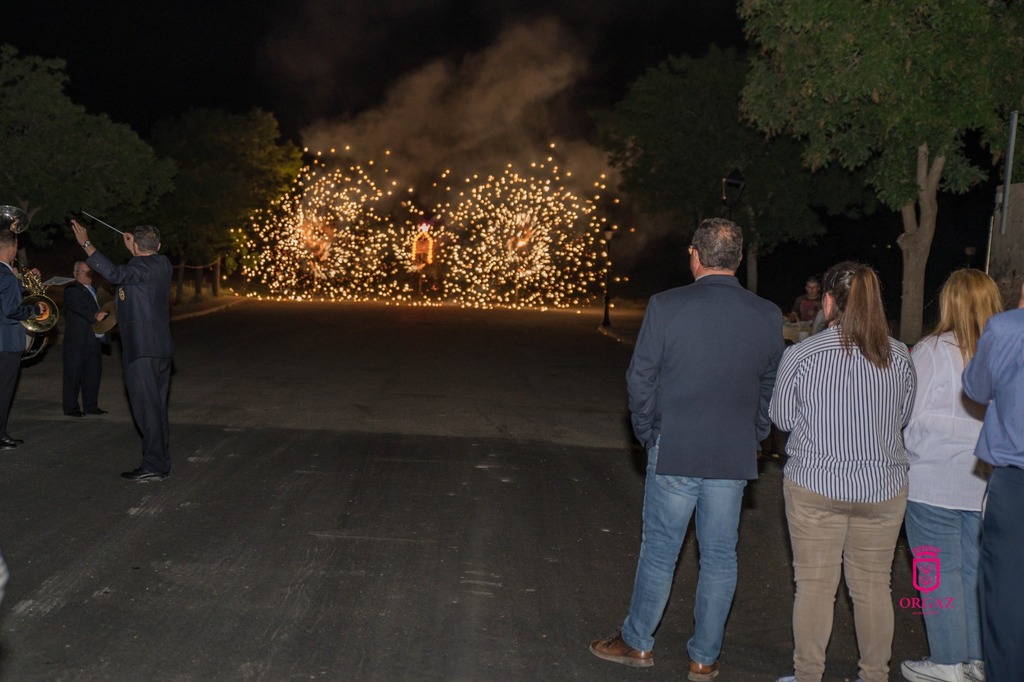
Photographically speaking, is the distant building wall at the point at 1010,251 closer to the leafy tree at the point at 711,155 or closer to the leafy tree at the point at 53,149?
the leafy tree at the point at 711,155

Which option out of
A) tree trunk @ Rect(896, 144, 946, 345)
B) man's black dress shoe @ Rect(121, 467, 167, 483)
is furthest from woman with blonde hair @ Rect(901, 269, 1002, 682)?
tree trunk @ Rect(896, 144, 946, 345)

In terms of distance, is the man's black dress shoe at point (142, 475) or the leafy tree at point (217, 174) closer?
the man's black dress shoe at point (142, 475)

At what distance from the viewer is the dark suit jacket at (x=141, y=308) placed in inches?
320

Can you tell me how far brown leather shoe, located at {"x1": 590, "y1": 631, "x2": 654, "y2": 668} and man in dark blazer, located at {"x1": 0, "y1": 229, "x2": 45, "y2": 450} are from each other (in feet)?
20.2

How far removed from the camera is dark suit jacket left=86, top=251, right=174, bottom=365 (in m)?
8.14

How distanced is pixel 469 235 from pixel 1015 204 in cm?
3641

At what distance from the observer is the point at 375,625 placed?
5219 mm

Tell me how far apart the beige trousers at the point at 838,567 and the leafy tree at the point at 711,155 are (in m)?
28.3

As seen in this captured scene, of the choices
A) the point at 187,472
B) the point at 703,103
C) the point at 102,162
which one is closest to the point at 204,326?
the point at 102,162

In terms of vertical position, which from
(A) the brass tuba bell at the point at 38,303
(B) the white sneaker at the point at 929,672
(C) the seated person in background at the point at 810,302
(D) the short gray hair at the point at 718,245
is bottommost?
(B) the white sneaker at the point at 929,672

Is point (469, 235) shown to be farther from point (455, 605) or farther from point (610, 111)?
point (455, 605)

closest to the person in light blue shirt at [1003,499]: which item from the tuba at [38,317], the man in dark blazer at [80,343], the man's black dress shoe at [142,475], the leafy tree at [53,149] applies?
the man's black dress shoe at [142,475]

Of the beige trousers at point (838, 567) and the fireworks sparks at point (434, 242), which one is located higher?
the fireworks sparks at point (434, 242)

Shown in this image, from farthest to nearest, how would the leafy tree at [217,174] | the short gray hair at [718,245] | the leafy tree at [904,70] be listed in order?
1. the leafy tree at [217,174]
2. the leafy tree at [904,70]
3. the short gray hair at [718,245]
